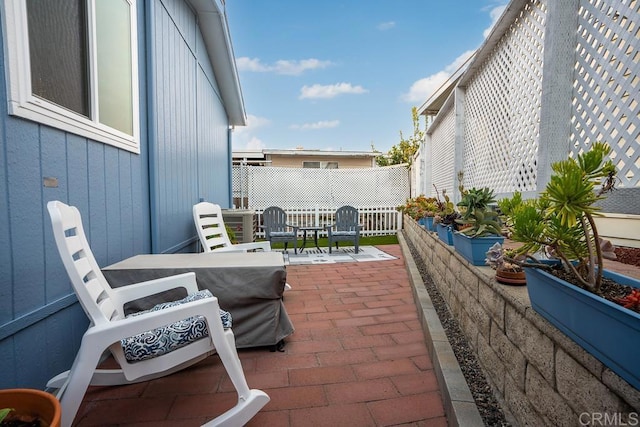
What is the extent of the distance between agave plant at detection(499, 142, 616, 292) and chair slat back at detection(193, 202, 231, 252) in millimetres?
2993

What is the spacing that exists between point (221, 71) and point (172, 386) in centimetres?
543

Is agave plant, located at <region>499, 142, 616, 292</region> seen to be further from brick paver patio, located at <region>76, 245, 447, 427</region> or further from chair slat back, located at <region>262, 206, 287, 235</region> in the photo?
chair slat back, located at <region>262, 206, 287, 235</region>

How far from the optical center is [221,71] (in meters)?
5.63

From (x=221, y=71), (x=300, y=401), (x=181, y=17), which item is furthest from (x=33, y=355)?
(x=221, y=71)

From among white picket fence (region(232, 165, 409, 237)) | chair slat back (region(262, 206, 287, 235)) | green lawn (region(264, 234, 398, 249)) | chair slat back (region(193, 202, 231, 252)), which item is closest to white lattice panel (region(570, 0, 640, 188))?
chair slat back (region(193, 202, 231, 252))

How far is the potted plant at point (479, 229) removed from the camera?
1867mm

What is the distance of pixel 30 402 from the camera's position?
0.87 m

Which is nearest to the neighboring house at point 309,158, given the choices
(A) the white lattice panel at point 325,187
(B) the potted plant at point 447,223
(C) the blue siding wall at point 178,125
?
(A) the white lattice panel at point 325,187

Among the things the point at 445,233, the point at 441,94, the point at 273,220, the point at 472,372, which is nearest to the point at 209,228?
the point at 445,233

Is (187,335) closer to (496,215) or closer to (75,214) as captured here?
(75,214)

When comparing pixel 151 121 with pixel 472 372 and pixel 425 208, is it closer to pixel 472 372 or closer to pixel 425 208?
pixel 472 372

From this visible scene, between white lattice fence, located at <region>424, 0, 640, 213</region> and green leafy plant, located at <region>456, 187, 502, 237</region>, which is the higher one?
white lattice fence, located at <region>424, 0, 640, 213</region>

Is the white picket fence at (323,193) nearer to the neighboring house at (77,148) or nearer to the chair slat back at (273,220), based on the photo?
the chair slat back at (273,220)

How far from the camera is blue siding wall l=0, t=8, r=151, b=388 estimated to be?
50.7 inches
